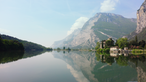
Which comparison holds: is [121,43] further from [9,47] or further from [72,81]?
[9,47]

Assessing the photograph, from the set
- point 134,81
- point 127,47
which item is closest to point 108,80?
point 134,81

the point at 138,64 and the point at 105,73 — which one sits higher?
the point at 138,64

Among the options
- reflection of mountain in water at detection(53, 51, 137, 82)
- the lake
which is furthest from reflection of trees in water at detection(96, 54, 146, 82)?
reflection of mountain in water at detection(53, 51, 137, 82)

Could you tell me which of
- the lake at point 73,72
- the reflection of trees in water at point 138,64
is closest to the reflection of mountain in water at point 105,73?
the lake at point 73,72

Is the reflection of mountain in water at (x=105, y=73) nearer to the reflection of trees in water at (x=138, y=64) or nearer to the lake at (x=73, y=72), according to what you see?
the lake at (x=73, y=72)

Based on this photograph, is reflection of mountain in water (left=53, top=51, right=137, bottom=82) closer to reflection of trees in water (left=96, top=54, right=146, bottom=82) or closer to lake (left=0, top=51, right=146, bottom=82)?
lake (left=0, top=51, right=146, bottom=82)

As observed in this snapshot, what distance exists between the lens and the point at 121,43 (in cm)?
10131

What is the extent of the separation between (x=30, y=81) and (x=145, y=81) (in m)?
11.9

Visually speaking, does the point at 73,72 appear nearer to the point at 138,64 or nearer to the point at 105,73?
the point at 105,73

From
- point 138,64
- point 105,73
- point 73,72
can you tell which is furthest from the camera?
point 138,64

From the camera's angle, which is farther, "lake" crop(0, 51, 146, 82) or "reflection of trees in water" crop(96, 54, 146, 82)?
"reflection of trees in water" crop(96, 54, 146, 82)

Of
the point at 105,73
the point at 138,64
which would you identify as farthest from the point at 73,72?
the point at 138,64

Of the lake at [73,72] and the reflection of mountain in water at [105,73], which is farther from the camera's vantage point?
the reflection of mountain in water at [105,73]

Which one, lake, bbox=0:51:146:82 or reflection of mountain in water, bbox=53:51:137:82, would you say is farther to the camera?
reflection of mountain in water, bbox=53:51:137:82
